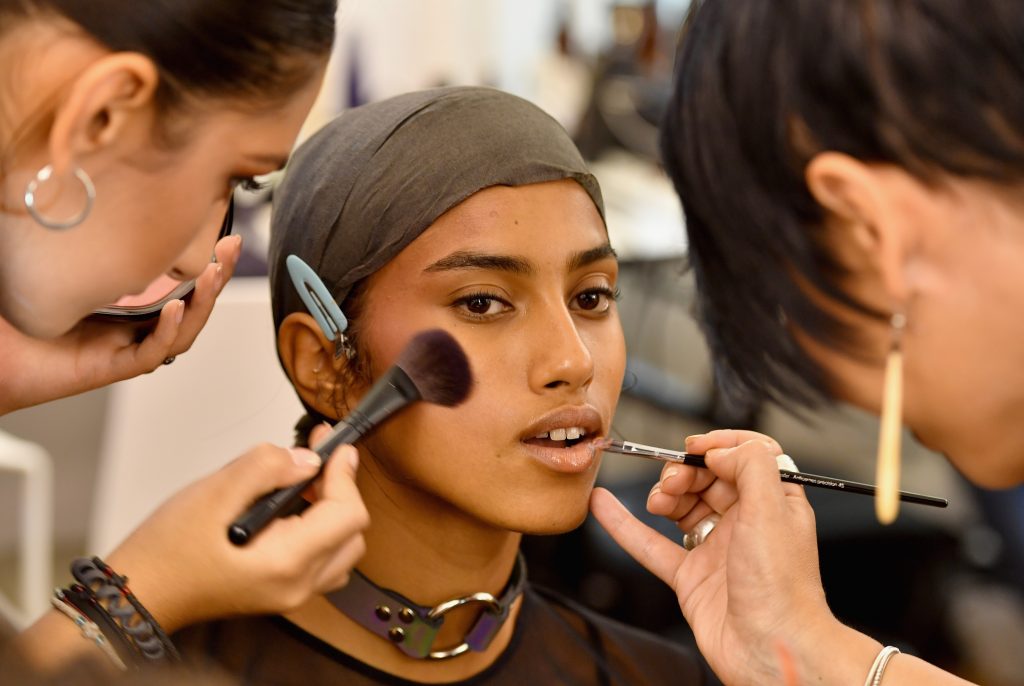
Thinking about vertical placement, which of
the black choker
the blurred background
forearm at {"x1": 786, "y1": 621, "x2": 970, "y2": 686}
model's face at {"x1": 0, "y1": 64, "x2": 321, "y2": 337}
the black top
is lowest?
the blurred background

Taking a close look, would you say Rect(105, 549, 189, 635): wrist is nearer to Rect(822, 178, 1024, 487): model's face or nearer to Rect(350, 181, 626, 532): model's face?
Rect(350, 181, 626, 532): model's face

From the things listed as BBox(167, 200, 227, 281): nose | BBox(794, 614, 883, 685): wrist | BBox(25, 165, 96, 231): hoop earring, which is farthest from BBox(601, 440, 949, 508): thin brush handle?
BBox(25, 165, 96, 231): hoop earring

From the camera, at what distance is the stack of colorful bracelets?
2.93 ft

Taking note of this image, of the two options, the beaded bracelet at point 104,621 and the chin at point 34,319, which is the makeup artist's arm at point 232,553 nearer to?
the beaded bracelet at point 104,621

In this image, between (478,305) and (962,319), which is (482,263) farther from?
(962,319)

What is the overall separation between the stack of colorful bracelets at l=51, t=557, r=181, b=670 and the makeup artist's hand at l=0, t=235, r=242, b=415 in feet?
1.06

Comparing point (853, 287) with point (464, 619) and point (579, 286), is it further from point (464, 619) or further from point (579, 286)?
point (464, 619)

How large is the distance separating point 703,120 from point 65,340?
2.30 ft

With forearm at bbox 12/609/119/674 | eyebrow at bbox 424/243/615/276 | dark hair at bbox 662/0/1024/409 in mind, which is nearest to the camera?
dark hair at bbox 662/0/1024/409

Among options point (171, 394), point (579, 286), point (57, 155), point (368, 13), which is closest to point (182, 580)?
point (57, 155)

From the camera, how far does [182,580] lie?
2.98ft

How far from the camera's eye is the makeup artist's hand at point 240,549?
89cm

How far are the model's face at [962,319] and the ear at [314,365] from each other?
54cm

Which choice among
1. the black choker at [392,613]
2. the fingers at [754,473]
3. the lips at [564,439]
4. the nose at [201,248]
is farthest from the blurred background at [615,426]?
the nose at [201,248]
